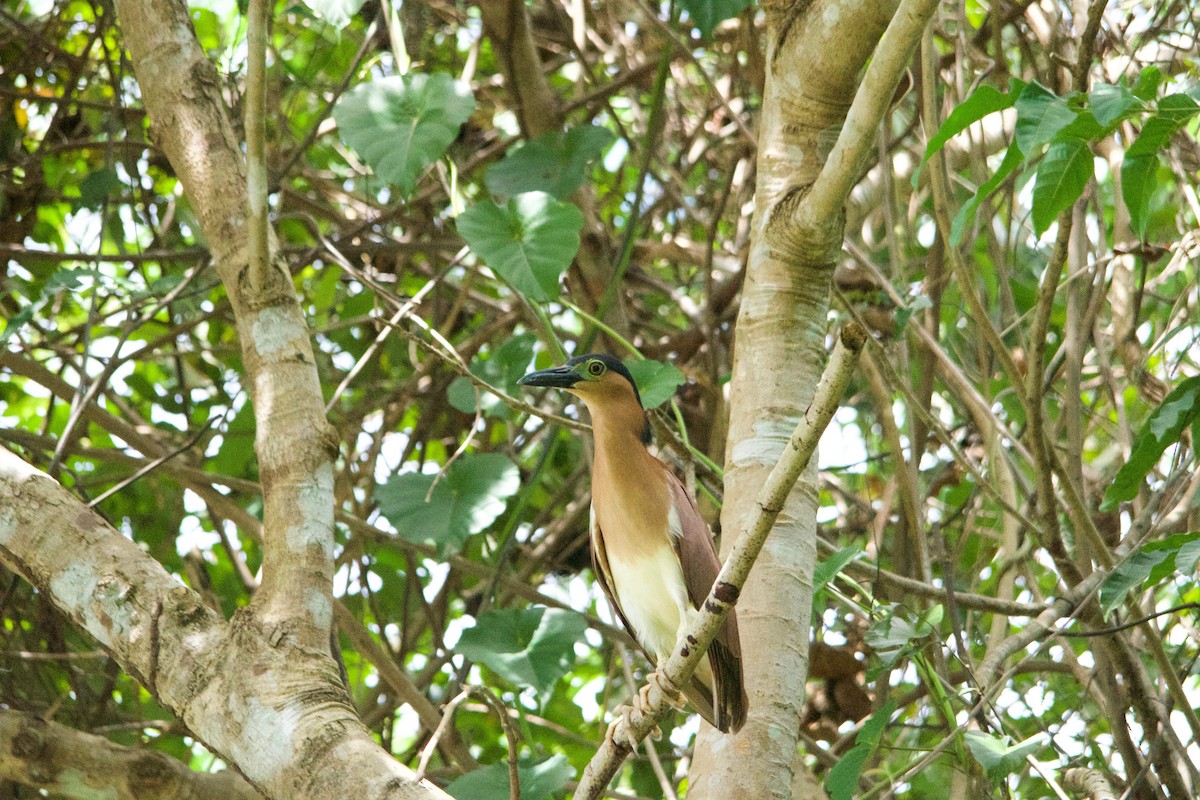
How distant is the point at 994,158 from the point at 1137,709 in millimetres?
2078

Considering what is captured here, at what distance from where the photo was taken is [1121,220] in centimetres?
319

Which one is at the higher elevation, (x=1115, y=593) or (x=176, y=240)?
(x=176, y=240)

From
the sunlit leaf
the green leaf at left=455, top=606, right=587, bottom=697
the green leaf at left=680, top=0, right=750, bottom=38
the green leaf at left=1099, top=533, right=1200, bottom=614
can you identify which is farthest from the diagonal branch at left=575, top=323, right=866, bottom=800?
the green leaf at left=680, top=0, right=750, bottom=38

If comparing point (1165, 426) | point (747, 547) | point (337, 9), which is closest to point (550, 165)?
point (337, 9)

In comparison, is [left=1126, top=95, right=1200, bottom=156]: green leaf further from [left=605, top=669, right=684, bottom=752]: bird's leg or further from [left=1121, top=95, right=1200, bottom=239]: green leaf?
[left=605, top=669, right=684, bottom=752]: bird's leg

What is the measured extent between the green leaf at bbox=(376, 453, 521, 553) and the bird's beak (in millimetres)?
412

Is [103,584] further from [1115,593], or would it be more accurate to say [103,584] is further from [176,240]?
[176,240]

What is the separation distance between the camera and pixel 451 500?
306 centimetres

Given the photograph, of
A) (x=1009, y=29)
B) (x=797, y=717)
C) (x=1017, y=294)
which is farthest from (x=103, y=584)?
(x=1009, y=29)

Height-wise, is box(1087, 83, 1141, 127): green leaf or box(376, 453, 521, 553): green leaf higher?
box(1087, 83, 1141, 127): green leaf

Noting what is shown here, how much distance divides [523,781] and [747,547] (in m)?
1.17

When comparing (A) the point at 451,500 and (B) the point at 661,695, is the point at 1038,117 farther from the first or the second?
(A) the point at 451,500

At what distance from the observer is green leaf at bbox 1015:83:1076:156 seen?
1.57 metres

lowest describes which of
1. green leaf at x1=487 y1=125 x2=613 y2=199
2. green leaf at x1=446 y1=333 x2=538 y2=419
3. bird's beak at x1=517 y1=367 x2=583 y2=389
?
bird's beak at x1=517 y1=367 x2=583 y2=389
